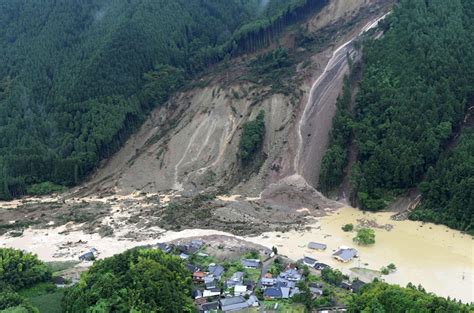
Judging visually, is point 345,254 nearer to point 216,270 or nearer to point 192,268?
point 216,270

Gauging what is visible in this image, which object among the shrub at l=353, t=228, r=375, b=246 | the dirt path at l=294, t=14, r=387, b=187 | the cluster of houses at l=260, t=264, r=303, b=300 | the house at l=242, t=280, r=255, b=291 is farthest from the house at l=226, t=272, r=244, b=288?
the dirt path at l=294, t=14, r=387, b=187

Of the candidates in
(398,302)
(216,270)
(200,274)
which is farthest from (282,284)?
(398,302)

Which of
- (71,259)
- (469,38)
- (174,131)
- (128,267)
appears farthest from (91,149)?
(469,38)

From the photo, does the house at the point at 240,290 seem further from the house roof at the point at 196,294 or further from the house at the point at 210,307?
the house roof at the point at 196,294

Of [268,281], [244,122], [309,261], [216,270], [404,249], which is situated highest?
[244,122]

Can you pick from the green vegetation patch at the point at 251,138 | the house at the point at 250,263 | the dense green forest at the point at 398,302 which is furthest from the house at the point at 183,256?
the green vegetation patch at the point at 251,138

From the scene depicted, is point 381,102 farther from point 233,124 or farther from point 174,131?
point 174,131
